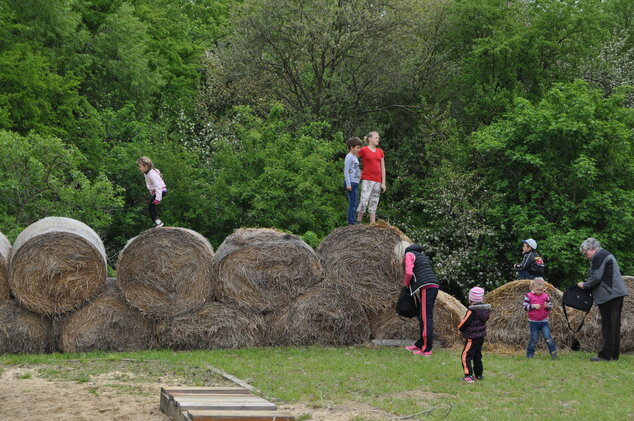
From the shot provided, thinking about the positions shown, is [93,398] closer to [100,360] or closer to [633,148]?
[100,360]

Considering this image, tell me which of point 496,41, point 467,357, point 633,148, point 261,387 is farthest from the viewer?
point 496,41

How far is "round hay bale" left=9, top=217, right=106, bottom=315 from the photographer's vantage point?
14531 millimetres

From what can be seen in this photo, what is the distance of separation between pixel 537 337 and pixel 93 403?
827cm

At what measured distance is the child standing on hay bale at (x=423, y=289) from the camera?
14.7m

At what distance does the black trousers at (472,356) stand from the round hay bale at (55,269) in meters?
6.74


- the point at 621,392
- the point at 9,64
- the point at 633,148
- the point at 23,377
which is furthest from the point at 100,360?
the point at 633,148

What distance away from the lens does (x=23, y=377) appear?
12.0 meters

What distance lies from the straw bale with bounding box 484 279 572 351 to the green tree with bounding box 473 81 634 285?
9090 mm

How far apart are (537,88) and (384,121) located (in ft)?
19.5

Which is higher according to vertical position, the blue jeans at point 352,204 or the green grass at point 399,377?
the blue jeans at point 352,204

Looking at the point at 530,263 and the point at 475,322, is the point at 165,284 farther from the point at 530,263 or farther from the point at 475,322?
the point at 530,263

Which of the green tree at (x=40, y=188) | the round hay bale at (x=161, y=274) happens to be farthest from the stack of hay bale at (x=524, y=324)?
the green tree at (x=40, y=188)

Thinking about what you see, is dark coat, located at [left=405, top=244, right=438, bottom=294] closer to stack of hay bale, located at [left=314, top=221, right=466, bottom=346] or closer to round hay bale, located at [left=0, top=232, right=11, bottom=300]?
stack of hay bale, located at [left=314, top=221, right=466, bottom=346]

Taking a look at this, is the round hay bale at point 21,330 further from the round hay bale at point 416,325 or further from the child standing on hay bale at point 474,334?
the child standing on hay bale at point 474,334
